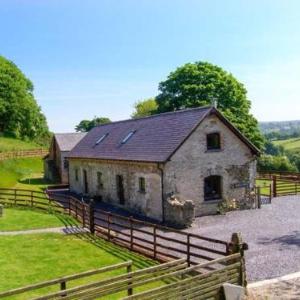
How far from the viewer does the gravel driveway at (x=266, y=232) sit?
14.7 m

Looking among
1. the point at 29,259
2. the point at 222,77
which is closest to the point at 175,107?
the point at 222,77

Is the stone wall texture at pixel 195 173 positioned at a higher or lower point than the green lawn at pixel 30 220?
higher

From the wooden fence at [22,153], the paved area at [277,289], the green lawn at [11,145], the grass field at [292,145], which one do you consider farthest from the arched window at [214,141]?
the grass field at [292,145]

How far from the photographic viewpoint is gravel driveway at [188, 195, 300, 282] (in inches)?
579

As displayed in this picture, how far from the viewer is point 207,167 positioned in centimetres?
2566

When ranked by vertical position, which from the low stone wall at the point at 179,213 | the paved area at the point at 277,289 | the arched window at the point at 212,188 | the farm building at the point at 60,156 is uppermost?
the farm building at the point at 60,156

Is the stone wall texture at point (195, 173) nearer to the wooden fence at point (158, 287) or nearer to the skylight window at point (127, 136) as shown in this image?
the skylight window at point (127, 136)

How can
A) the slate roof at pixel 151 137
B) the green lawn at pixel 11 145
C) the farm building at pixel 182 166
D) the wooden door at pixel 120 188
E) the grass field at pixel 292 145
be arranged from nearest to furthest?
1. the farm building at pixel 182 166
2. the slate roof at pixel 151 137
3. the wooden door at pixel 120 188
4. the green lawn at pixel 11 145
5. the grass field at pixel 292 145

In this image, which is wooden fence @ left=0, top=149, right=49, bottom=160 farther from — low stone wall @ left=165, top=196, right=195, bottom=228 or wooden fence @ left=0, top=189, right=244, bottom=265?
low stone wall @ left=165, top=196, right=195, bottom=228

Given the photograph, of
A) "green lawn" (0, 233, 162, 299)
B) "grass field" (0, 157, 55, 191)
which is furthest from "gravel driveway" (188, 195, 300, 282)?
"grass field" (0, 157, 55, 191)

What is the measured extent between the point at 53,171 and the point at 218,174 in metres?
29.4

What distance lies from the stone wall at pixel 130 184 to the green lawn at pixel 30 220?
4.30 meters

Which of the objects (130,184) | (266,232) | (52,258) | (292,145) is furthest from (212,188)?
(292,145)

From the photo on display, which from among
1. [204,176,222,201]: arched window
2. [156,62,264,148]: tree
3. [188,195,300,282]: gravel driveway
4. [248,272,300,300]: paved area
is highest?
[156,62,264,148]: tree
